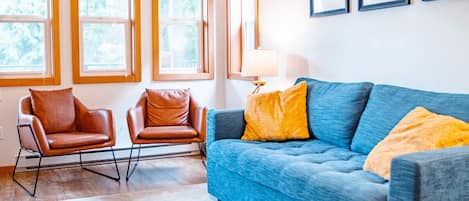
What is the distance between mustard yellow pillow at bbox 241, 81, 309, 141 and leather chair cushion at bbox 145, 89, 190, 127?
4.65 feet

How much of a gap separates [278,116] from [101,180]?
1791 mm

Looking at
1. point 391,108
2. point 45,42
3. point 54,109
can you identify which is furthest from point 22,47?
point 391,108

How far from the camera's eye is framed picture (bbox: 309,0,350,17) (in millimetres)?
3924

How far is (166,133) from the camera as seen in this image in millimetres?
4680

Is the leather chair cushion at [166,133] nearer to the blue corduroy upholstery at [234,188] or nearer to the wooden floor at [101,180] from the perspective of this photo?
the wooden floor at [101,180]

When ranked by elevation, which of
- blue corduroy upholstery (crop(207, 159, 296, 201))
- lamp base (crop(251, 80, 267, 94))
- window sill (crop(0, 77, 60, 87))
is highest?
window sill (crop(0, 77, 60, 87))

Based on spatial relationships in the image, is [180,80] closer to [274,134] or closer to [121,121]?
[121,121]

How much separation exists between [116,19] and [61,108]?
1.12 meters

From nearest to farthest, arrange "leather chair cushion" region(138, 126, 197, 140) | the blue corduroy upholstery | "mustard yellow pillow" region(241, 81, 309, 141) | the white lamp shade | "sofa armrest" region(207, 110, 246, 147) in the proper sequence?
the blue corduroy upholstery → "mustard yellow pillow" region(241, 81, 309, 141) → "sofa armrest" region(207, 110, 246, 147) → the white lamp shade → "leather chair cushion" region(138, 126, 197, 140)

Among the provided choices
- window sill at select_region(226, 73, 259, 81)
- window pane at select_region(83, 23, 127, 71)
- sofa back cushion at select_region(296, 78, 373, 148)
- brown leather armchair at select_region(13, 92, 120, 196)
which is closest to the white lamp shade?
window sill at select_region(226, 73, 259, 81)

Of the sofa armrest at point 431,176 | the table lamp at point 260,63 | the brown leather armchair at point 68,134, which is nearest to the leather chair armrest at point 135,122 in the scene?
the brown leather armchair at point 68,134

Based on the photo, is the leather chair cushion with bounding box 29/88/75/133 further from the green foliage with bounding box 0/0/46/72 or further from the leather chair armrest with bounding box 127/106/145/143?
the leather chair armrest with bounding box 127/106/145/143

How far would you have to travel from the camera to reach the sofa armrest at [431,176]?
6.66ft

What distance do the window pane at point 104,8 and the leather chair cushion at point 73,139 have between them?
1334 millimetres
